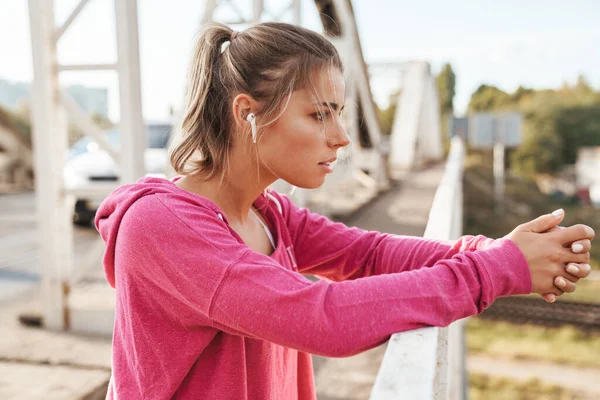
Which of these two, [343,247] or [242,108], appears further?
[343,247]

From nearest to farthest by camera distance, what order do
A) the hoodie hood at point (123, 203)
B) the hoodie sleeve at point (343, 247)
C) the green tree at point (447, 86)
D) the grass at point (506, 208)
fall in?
the hoodie hood at point (123, 203), the hoodie sleeve at point (343, 247), the grass at point (506, 208), the green tree at point (447, 86)

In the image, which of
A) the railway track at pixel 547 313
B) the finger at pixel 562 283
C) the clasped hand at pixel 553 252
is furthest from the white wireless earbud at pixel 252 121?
the railway track at pixel 547 313

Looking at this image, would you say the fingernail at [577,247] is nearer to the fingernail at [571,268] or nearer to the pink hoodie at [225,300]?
the fingernail at [571,268]

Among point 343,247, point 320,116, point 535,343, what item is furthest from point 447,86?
point 320,116

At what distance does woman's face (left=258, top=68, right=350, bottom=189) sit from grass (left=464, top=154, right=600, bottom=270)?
58.6ft

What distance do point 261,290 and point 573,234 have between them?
0.68m

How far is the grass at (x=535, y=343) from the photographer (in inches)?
477

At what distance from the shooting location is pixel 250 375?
1114 millimetres

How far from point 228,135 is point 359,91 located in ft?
28.0

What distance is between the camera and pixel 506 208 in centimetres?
2412

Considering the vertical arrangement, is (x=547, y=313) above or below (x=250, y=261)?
below

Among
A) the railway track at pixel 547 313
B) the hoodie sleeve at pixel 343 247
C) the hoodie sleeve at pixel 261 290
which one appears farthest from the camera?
the railway track at pixel 547 313

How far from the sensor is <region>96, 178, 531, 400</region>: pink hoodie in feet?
3.00

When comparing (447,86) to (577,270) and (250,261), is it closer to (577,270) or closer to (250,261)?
(577,270)
